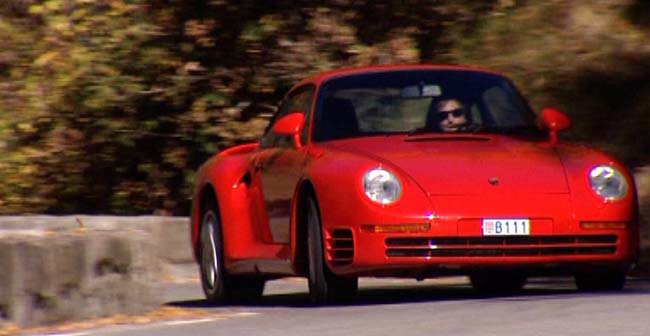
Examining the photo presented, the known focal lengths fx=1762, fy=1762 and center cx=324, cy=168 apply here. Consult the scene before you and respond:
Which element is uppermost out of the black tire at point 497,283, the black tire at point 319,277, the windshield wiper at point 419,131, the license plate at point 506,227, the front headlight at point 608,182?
the windshield wiper at point 419,131

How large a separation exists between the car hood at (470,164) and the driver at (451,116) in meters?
0.33

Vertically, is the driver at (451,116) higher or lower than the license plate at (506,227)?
higher

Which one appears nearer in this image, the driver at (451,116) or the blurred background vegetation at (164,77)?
the driver at (451,116)

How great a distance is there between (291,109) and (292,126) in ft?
2.93

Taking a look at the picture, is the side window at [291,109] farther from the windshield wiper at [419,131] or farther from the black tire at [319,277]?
the black tire at [319,277]

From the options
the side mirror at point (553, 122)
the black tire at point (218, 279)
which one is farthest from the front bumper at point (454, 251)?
the black tire at point (218, 279)

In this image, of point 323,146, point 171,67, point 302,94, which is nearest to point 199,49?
point 171,67

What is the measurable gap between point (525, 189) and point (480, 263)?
497 mm

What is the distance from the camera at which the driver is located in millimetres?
10883

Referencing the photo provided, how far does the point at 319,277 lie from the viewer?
1012 cm

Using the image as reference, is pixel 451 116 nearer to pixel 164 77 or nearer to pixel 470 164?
pixel 470 164

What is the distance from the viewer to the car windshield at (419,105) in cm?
1089

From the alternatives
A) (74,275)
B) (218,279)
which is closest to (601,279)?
→ (218,279)

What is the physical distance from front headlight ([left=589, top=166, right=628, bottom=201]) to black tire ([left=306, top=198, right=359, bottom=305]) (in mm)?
1484
